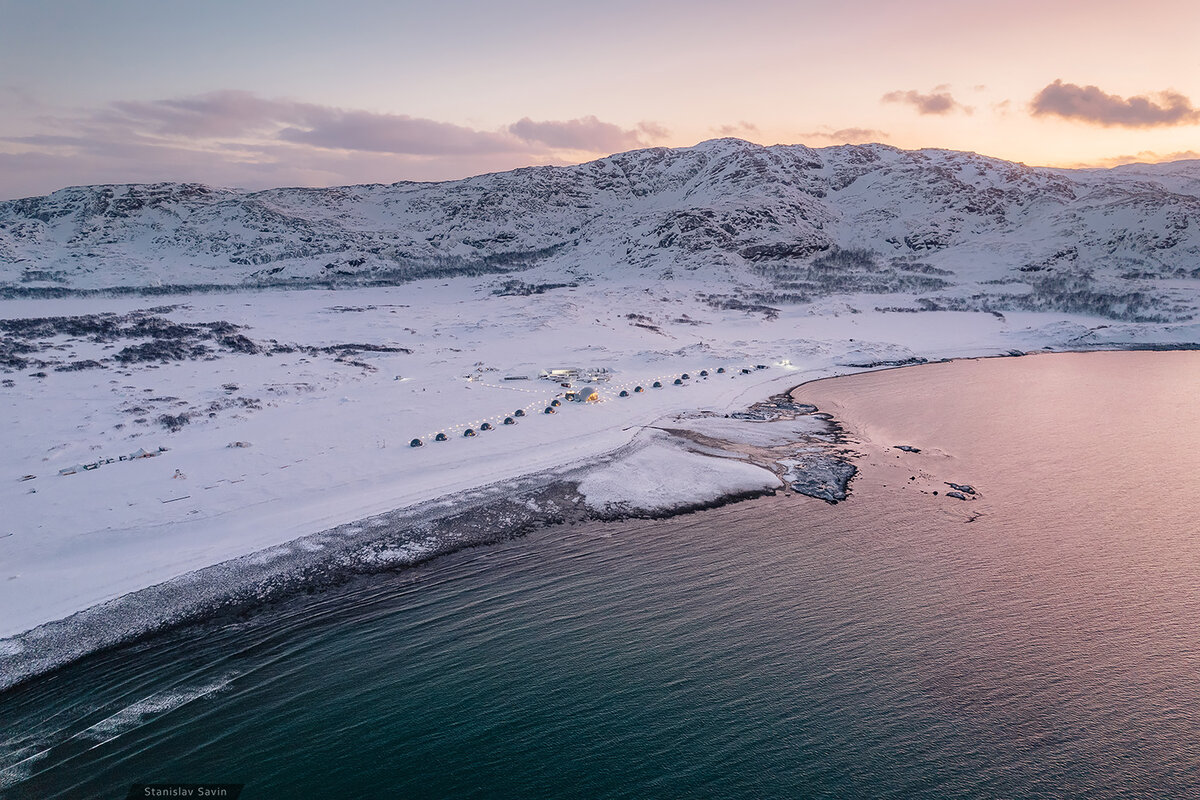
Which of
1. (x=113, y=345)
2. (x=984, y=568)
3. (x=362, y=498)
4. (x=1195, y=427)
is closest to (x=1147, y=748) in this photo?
(x=984, y=568)

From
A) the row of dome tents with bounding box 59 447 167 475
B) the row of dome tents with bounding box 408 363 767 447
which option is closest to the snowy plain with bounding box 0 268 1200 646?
the row of dome tents with bounding box 59 447 167 475

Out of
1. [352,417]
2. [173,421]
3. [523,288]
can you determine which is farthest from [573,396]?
[523,288]

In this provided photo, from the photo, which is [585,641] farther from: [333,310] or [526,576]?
[333,310]

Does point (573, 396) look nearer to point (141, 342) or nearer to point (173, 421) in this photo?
point (173, 421)

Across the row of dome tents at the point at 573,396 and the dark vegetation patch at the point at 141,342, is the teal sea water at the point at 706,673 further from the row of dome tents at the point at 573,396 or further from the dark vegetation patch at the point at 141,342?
the dark vegetation patch at the point at 141,342

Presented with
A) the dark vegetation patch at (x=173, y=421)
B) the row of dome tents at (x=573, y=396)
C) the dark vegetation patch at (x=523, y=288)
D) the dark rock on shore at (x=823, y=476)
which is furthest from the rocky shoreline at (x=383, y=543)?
the dark vegetation patch at (x=523, y=288)

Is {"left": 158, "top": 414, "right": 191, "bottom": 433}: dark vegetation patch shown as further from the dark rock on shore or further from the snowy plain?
the dark rock on shore
